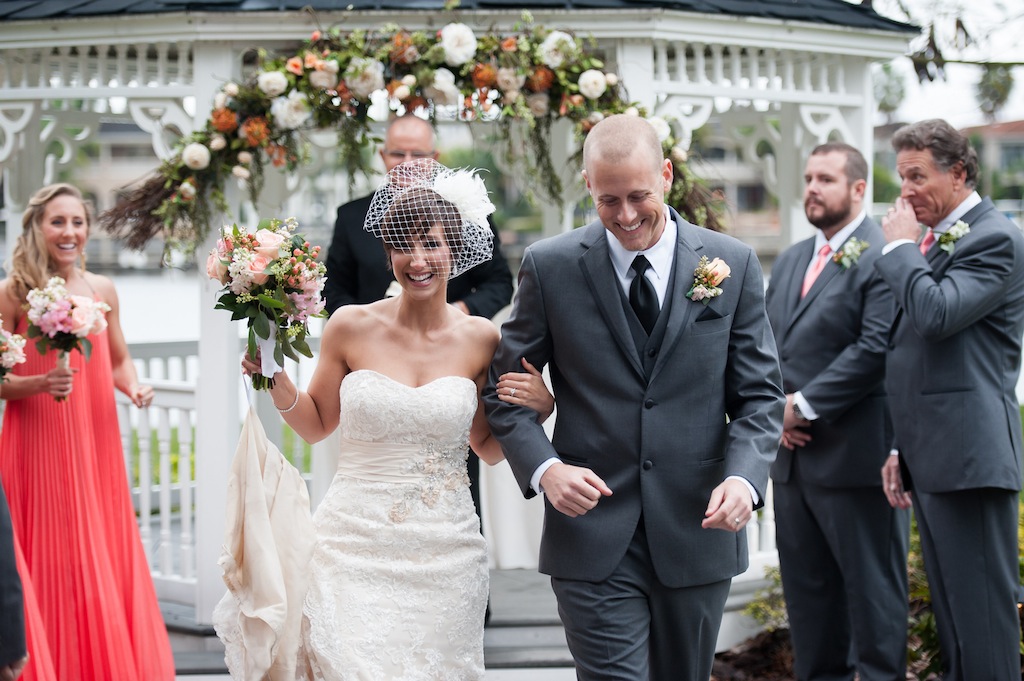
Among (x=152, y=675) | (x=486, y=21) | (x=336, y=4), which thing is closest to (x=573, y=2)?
(x=486, y=21)

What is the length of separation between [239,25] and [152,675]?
10.2 ft

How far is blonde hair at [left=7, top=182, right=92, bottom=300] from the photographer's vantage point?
5.16 metres

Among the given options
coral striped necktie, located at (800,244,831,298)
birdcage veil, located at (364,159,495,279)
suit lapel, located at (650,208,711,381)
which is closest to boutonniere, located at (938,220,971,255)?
coral striped necktie, located at (800,244,831,298)

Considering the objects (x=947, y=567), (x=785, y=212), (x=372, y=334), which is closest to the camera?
(x=372, y=334)

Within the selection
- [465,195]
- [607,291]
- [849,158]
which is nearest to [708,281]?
[607,291]

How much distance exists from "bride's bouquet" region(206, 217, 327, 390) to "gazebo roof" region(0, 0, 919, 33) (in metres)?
2.39

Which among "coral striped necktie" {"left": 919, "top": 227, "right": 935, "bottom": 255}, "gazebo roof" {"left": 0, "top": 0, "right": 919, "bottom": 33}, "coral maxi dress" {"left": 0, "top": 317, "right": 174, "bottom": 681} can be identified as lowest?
"coral maxi dress" {"left": 0, "top": 317, "right": 174, "bottom": 681}

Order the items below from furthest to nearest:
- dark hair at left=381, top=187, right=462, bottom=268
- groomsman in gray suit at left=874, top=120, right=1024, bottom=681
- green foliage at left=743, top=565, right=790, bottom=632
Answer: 1. green foliage at left=743, top=565, right=790, bottom=632
2. groomsman in gray suit at left=874, top=120, right=1024, bottom=681
3. dark hair at left=381, top=187, right=462, bottom=268

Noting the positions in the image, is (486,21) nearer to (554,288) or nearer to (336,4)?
(336,4)

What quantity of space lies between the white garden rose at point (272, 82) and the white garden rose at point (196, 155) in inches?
16.3

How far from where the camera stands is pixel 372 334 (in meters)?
4.03

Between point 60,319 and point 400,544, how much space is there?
195cm

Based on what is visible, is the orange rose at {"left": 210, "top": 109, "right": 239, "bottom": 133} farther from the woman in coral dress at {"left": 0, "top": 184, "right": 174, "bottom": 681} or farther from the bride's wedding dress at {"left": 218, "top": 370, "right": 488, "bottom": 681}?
the bride's wedding dress at {"left": 218, "top": 370, "right": 488, "bottom": 681}

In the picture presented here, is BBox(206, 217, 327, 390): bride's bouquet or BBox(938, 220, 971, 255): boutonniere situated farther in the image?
BBox(938, 220, 971, 255): boutonniere
